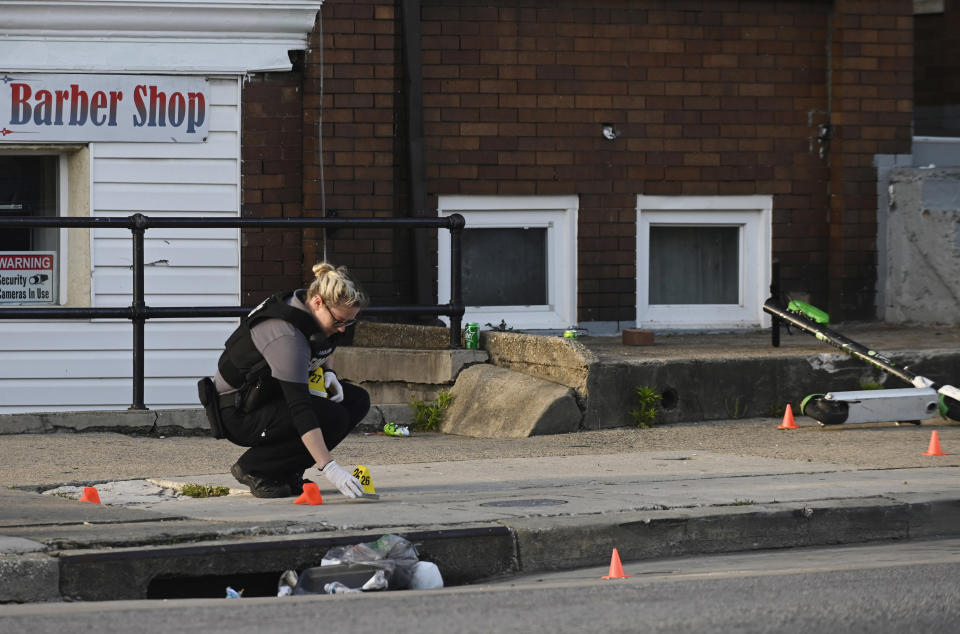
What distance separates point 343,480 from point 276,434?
1.60 feet

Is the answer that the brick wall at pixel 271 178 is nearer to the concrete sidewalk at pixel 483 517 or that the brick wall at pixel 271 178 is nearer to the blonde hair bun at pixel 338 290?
the concrete sidewalk at pixel 483 517

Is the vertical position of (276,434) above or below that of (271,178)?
below

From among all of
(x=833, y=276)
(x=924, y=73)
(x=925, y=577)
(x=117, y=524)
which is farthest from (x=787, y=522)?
(x=924, y=73)

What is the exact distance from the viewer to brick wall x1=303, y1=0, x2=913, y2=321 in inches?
432

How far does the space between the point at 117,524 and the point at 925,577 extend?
3110mm

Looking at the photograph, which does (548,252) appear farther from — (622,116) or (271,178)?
(271,178)

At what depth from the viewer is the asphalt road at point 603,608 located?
4625 mm

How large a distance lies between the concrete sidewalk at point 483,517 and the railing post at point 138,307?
1.08 metres

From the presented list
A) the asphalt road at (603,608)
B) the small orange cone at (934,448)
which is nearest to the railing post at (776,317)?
the small orange cone at (934,448)

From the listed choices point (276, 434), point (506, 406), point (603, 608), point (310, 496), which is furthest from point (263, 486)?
point (506, 406)

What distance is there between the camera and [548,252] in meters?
11.5

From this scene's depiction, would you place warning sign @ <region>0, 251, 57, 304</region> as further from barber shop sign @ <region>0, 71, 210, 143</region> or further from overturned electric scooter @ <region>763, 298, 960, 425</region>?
overturned electric scooter @ <region>763, 298, 960, 425</region>

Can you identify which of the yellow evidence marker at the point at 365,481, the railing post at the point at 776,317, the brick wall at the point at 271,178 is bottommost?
the yellow evidence marker at the point at 365,481

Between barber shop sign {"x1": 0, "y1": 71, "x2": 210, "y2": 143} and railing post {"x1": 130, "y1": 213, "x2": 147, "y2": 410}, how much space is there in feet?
6.99
